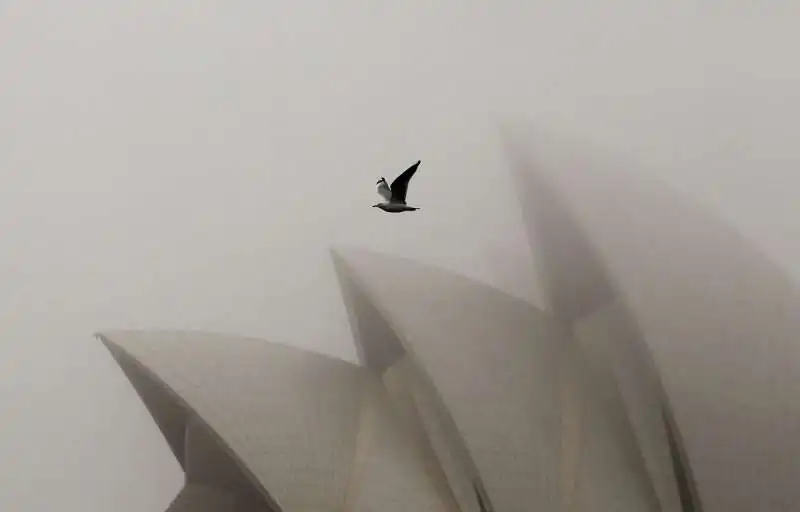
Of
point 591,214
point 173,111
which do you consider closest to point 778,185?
point 591,214

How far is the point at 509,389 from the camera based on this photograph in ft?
1.25

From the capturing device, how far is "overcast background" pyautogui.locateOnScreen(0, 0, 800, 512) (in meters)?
0.54

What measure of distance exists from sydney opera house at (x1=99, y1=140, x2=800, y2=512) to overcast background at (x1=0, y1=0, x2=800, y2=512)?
0.12 meters

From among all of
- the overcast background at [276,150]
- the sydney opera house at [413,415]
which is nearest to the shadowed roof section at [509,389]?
the sydney opera house at [413,415]

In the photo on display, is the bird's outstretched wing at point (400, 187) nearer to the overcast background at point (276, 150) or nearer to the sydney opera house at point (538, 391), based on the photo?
the sydney opera house at point (538, 391)

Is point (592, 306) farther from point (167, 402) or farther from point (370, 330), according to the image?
point (167, 402)

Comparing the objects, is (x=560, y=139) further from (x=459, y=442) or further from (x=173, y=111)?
(x=173, y=111)

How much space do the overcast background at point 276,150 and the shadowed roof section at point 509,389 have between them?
0.36ft

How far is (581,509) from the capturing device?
0.35m

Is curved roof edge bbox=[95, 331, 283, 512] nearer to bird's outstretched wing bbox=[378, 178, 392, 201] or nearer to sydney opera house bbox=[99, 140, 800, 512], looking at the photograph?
sydney opera house bbox=[99, 140, 800, 512]

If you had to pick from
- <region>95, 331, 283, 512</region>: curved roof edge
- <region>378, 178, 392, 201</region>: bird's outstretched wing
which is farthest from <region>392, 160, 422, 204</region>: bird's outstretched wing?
<region>95, 331, 283, 512</region>: curved roof edge

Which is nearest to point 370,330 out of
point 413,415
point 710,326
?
point 413,415

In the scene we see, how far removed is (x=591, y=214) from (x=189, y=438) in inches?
8.8

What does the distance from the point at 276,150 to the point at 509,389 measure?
0.28m
